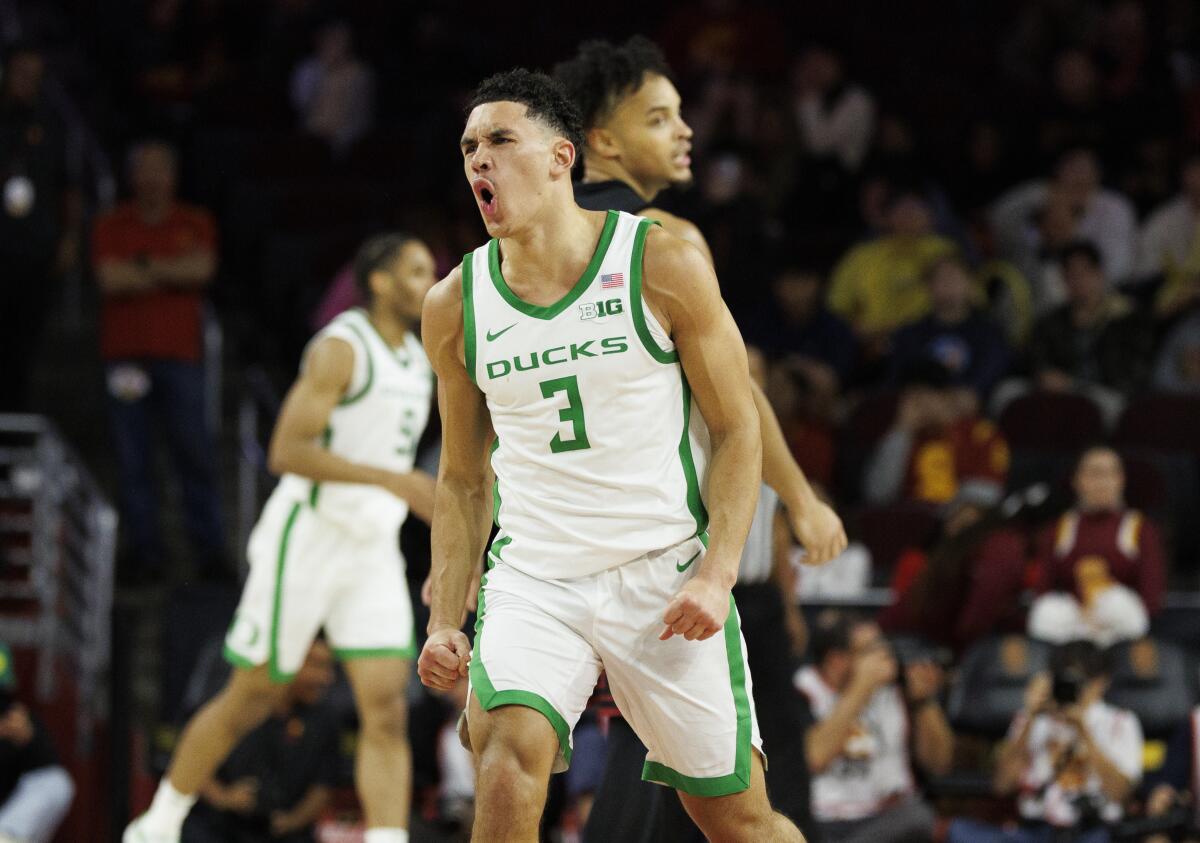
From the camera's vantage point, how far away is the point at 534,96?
457 cm

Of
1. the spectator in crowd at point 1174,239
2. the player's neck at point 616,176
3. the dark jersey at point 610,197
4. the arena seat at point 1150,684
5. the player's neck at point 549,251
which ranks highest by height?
the spectator in crowd at point 1174,239

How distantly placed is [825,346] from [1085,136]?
2.61 metres

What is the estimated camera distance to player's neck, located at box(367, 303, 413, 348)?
738cm

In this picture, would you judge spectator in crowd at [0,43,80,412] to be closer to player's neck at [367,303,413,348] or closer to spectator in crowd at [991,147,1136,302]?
player's neck at [367,303,413,348]

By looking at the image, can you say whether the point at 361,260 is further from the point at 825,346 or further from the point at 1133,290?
the point at 1133,290

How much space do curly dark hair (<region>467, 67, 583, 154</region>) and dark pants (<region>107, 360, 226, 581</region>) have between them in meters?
6.41

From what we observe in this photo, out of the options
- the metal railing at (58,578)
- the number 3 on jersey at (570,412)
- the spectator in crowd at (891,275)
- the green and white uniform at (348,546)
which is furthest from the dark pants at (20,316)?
the number 3 on jersey at (570,412)

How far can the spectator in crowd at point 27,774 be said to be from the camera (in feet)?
29.2

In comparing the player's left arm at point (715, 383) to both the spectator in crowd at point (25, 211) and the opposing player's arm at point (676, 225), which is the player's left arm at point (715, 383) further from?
the spectator in crowd at point (25, 211)

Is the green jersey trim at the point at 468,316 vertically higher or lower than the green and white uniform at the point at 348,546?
higher

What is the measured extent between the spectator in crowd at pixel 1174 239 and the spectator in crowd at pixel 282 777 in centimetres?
606

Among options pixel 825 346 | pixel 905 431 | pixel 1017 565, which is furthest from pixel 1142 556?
pixel 825 346

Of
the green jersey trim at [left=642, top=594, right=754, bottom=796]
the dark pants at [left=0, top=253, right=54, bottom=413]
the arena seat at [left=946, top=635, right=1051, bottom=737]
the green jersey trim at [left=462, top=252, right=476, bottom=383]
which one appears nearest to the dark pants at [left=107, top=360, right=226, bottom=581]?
the dark pants at [left=0, top=253, right=54, bottom=413]

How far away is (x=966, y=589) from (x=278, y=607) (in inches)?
168
